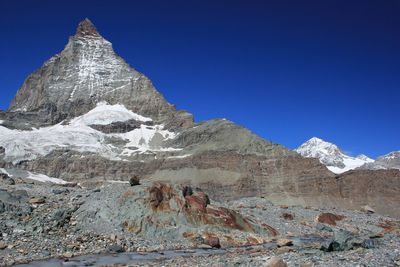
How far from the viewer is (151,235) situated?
32844 mm

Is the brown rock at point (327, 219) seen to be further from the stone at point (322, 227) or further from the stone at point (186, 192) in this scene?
the stone at point (186, 192)

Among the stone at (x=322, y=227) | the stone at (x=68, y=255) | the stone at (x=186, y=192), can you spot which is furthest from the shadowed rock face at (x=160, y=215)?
the stone at (x=322, y=227)

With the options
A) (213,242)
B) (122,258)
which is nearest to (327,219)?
(213,242)

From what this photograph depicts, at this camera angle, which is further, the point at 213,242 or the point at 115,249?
the point at 213,242

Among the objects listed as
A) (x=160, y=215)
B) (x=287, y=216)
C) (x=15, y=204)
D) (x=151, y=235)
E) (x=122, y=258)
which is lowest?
(x=122, y=258)

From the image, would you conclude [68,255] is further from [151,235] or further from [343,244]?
[343,244]

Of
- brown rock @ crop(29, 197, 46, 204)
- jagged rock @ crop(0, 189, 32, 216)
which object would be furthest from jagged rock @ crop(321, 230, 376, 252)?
brown rock @ crop(29, 197, 46, 204)

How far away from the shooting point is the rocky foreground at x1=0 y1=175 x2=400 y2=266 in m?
25.0

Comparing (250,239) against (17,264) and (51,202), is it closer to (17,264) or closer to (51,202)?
(51,202)

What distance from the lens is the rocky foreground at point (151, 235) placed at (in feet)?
81.9

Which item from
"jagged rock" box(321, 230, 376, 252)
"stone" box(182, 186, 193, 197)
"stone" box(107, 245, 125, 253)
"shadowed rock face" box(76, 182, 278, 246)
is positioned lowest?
"stone" box(107, 245, 125, 253)

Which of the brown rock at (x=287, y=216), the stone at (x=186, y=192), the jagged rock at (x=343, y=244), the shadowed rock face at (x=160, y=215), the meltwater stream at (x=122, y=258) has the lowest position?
the meltwater stream at (x=122, y=258)

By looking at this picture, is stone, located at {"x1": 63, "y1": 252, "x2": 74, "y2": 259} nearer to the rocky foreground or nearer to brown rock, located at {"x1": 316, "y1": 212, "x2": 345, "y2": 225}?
the rocky foreground

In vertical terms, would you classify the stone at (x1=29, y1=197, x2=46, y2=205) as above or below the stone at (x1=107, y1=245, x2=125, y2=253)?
above
